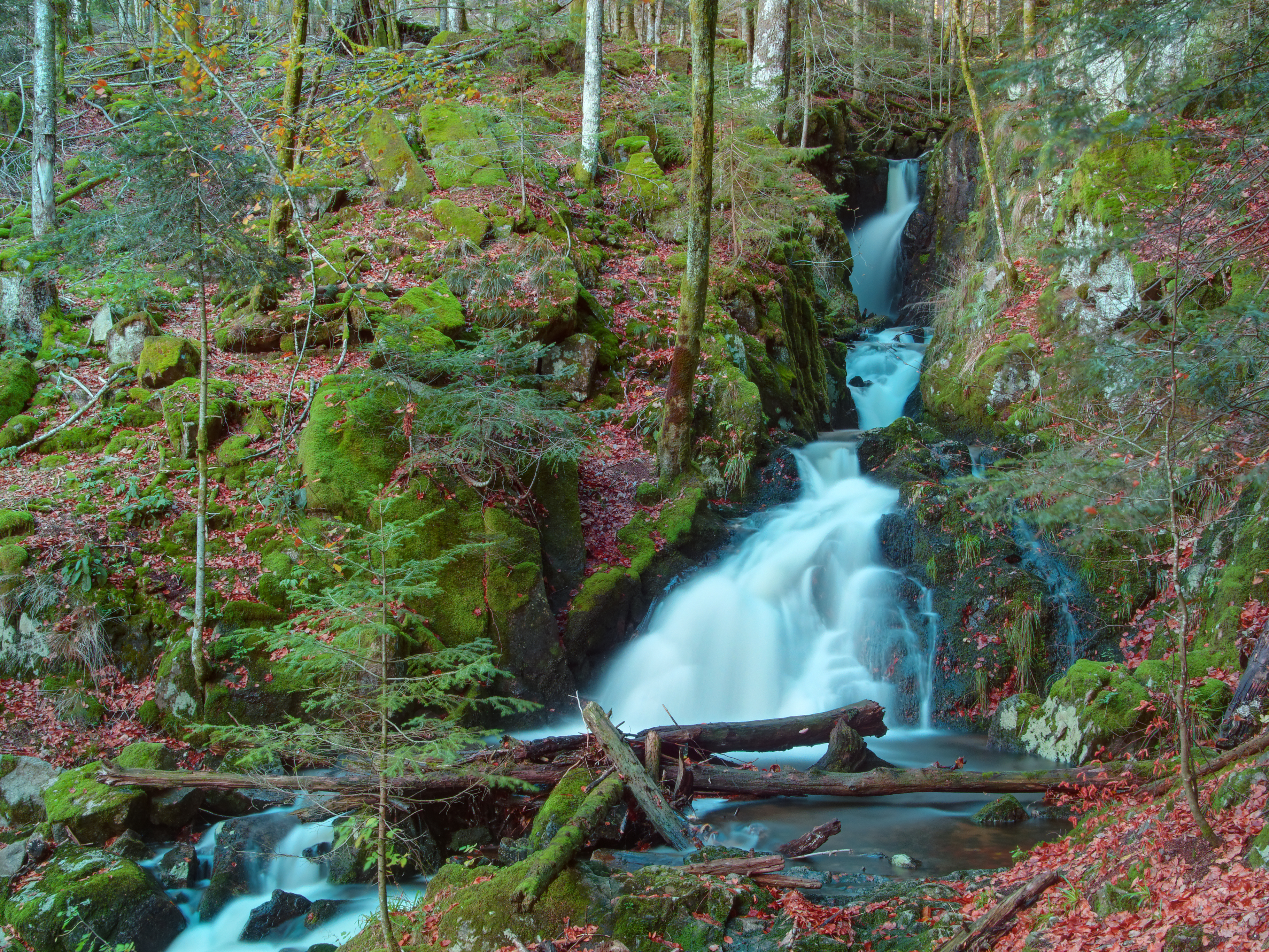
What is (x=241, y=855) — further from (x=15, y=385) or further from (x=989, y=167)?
(x=989, y=167)

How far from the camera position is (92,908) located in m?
5.32

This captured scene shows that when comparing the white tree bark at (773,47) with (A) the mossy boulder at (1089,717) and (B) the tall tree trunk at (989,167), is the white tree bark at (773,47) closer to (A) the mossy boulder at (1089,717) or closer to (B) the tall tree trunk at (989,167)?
(B) the tall tree trunk at (989,167)

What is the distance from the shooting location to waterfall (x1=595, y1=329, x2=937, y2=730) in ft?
28.8

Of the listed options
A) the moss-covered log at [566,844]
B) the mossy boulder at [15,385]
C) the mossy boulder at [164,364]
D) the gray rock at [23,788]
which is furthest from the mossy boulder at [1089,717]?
the mossy boulder at [15,385]

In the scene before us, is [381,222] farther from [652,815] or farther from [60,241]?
[652,815]

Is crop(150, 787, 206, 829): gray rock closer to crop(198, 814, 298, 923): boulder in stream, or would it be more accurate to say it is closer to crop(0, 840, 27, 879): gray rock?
crop(198, 814, 298, 923): boulder in stream

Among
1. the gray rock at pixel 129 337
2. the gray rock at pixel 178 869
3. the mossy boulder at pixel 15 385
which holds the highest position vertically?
the gray rock at pixel 129 337

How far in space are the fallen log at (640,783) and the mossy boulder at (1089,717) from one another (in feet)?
12.1

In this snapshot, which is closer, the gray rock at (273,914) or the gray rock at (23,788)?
the gray rock at (273,914)

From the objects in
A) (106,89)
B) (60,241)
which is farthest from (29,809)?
(106,89)

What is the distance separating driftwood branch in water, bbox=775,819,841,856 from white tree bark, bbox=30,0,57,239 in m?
11.2

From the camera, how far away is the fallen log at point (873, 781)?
254 inches

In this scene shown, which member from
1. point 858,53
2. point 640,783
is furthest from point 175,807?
point 858,53

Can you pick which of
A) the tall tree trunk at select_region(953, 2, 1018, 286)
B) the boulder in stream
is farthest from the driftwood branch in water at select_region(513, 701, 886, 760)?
the tall tree trunk at select_region(953, 2, 1018, 286)
